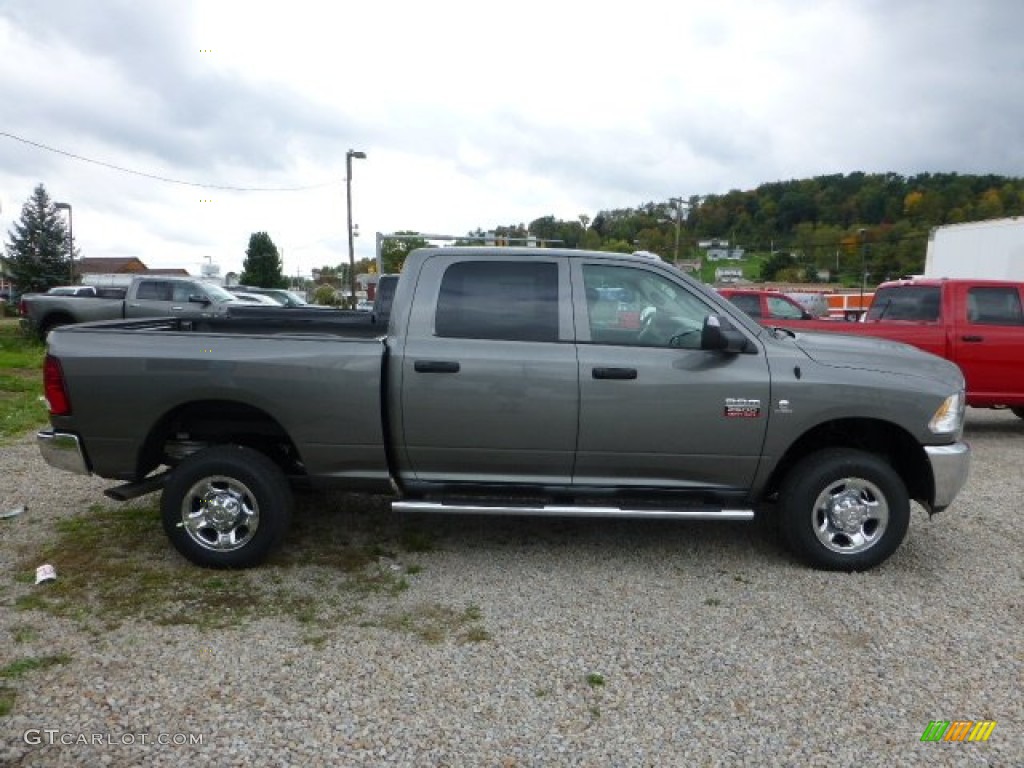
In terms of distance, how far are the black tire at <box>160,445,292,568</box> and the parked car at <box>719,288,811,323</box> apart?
8.54 meters

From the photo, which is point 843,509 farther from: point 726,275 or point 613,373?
point 726,275

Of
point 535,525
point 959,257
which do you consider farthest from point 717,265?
point 535,525

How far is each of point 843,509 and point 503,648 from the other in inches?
85.9

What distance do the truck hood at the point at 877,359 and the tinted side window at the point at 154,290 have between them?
14.3m

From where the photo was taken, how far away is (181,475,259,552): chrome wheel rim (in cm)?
409

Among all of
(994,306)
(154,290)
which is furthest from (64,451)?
(154,290)

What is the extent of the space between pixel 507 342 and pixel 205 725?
235 cm

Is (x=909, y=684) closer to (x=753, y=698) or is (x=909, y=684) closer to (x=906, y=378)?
(x=753, y=698)

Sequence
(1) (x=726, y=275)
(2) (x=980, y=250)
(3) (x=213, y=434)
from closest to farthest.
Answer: (3) (x=213, y=434) → (2) (x=980, y=250) → (1) (x=726, y=275)

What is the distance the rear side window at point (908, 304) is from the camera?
8422 mm

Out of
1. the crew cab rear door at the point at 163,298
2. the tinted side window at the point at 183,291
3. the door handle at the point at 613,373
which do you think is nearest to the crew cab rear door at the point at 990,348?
the door handle at the point at 613,373

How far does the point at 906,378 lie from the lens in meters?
4.08

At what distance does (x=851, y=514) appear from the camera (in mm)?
4172

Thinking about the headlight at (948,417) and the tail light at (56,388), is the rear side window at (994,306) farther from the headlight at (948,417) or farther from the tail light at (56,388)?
the tail light at (56,388)
